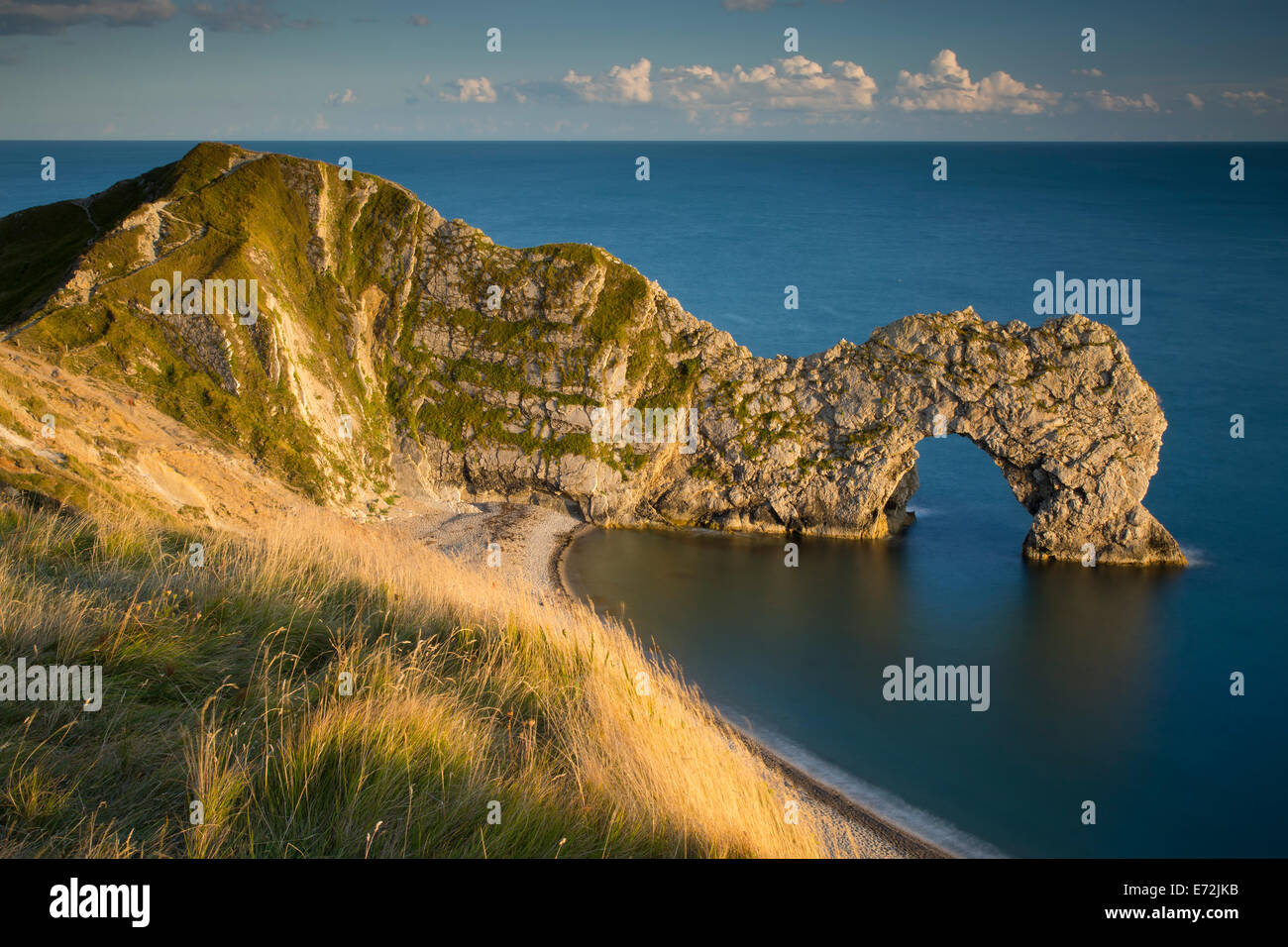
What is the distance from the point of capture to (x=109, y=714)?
6.22 metres

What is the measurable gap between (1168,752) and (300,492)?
26833 mm

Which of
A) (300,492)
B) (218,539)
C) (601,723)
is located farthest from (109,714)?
(300,492)

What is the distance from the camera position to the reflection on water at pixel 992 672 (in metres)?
20.4

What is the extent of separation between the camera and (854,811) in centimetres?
1897

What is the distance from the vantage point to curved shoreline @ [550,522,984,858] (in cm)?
1781

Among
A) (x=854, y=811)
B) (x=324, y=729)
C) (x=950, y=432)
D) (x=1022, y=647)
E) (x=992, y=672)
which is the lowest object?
(x=854, y=811)

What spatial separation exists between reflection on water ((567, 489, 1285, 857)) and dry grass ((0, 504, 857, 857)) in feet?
48.3

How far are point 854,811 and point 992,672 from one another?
9705 millimetres

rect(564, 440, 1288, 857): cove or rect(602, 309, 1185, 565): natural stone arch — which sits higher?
rect(602, 309, 1185, 565): natural stone arch

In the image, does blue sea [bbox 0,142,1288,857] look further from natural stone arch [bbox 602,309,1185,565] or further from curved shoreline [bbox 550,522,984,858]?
natural stone arch [bbox 602,309,1185,565]

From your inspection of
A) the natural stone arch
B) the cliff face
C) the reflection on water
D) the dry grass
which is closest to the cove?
the reflection on water

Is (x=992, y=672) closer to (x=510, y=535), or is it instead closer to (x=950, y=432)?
(x=950, y=432)

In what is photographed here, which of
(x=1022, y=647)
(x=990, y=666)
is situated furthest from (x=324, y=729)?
(x=1022, y=647)
